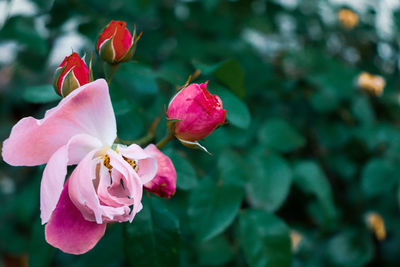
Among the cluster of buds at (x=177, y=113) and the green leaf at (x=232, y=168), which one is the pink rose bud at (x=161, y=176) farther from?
the green leaf at (x=232, y=168)

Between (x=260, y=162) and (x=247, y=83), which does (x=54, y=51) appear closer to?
(x=247, y=83)

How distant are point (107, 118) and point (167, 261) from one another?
33 centimetres

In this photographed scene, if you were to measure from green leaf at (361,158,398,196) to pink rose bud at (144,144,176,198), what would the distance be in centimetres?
98

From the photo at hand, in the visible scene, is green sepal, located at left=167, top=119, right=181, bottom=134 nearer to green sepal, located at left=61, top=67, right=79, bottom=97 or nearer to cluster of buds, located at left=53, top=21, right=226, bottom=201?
cluster of buds, located at left=53, top=21, right=226, bottom=201

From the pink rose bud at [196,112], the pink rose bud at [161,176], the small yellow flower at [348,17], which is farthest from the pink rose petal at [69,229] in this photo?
the small yellow flower at [348,17]

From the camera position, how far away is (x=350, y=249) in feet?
4.59

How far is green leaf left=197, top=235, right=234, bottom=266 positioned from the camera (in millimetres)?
1141

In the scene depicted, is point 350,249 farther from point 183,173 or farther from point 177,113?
point 177,113

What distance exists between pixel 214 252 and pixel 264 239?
304 millimetres

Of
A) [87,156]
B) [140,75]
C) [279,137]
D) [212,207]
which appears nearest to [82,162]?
[87,156]

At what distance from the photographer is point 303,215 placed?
5.51 ft

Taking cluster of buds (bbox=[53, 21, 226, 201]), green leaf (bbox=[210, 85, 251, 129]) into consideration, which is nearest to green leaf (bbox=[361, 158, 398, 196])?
green leaf (bbox=[210, 85, 251, 129])

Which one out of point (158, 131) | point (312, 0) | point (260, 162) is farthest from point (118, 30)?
point (312, 0)

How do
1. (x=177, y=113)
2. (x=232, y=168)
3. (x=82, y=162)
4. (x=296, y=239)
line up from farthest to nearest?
(x=296, y=239) → (x=232, y=168) → (x=177, y=113) → (x=82, y=162)
